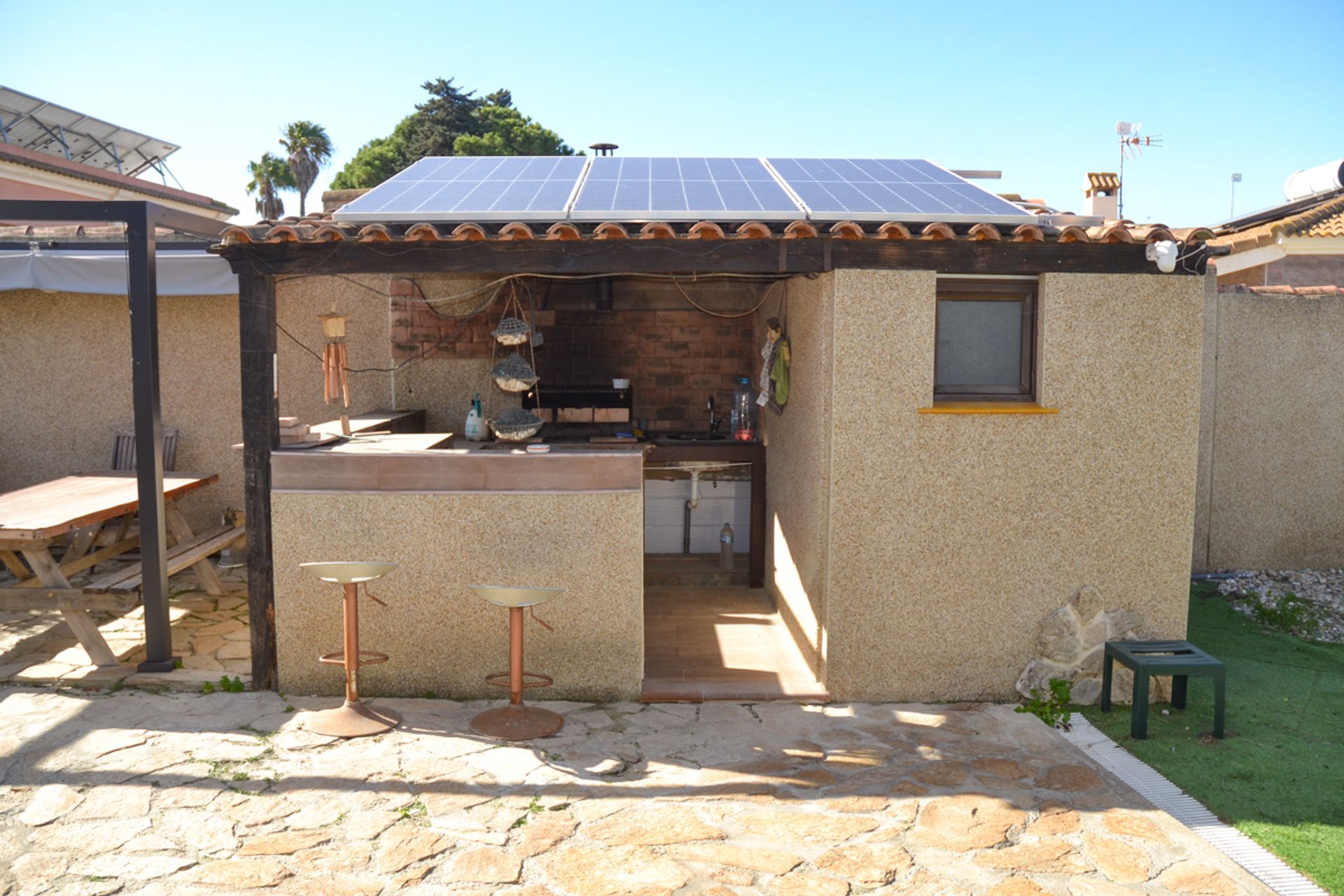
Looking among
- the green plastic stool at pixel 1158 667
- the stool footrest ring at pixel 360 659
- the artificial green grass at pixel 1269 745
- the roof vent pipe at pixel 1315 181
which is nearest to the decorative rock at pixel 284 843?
the stool footrest ring at pixel 360 659

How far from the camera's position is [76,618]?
23.9ft

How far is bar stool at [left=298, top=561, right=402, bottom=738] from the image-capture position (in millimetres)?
6051

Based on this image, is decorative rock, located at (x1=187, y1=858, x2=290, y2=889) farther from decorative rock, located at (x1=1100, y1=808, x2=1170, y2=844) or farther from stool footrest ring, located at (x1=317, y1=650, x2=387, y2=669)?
decorative rock, located at (x1=1100, y1=808, x2=1170, y2=844)

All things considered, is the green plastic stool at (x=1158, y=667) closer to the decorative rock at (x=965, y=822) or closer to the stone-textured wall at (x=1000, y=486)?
the stone-textured wall at (x=1000, y=486)

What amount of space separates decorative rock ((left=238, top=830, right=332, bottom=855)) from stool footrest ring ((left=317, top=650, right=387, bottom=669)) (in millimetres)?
1506

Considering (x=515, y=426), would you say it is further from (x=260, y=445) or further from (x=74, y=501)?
(x=74, y=501)

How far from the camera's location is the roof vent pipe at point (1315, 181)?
16.3m

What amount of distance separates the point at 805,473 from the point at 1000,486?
1.53 metres

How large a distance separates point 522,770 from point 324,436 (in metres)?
3.08

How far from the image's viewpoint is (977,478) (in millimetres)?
6812

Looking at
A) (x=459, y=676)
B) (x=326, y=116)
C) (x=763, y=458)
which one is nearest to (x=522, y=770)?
(x=459, y=676)

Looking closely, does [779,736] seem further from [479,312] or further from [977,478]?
[479,312]

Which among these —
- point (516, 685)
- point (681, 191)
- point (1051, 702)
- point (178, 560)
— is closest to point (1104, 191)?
point (681, 191)

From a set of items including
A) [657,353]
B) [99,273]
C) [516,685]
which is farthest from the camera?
[657,353]
